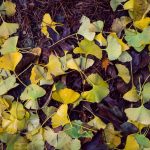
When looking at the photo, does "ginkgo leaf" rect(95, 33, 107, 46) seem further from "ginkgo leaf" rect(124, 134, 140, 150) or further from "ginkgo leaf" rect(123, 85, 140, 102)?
"ginkgo leaf" rect(124, 134, 140, 150)

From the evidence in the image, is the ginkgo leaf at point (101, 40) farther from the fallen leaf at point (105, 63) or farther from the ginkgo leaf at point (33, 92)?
the ginkgo leaf at point (33, 92)

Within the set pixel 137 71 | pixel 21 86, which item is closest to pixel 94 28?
pixel 137 71

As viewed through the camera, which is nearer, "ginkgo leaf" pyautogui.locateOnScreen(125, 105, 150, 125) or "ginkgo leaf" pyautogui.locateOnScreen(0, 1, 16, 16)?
"ginkgo leaf" pyautogui.locateOnScreen(125, 105, 150, 125)

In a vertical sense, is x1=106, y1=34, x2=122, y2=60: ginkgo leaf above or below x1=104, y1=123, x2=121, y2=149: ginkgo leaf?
above

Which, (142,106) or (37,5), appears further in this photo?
(37,5)

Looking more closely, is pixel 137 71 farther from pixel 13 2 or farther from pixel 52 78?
pixel 13 2

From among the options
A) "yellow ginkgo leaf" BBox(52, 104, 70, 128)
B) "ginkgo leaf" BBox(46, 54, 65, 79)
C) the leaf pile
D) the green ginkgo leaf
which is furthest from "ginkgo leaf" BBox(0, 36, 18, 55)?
the green ginkgo leaf

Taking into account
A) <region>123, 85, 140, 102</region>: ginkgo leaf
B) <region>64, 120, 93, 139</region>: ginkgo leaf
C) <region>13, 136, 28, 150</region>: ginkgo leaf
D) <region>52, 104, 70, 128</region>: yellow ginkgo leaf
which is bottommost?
<region>13, 136, 28, 150</region>: ginkgo leaf

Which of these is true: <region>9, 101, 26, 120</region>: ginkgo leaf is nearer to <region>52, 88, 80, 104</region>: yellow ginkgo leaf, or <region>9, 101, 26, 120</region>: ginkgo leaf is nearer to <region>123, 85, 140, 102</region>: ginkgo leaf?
<region>52, 88, 80, 104</region>: yellow ginkgo leaf
